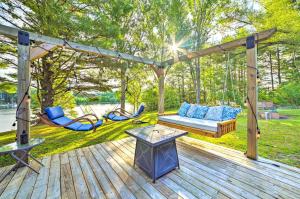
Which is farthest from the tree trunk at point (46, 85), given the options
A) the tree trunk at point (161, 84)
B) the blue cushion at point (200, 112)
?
Result: the blue cushion at point (200, 112)

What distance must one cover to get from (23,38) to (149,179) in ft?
9.78

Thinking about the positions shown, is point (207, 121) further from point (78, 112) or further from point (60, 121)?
point (78, 112)

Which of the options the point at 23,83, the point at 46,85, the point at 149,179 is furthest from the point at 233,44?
the point at 46,85

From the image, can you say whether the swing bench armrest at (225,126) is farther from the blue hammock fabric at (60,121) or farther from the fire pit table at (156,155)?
the blue hammock fabric at (60,121)

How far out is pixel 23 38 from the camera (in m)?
2.35

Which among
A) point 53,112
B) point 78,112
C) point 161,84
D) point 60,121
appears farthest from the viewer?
point 78,112

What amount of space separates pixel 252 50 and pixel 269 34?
0.98 feet

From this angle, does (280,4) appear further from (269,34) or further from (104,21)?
(104,21)

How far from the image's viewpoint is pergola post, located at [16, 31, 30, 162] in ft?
7.72

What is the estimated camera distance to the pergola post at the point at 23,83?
2354 mm

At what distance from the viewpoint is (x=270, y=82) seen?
477 inches

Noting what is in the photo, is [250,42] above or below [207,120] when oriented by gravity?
above

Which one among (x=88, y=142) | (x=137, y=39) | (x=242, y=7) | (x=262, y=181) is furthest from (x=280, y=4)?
(x=88, y=142)

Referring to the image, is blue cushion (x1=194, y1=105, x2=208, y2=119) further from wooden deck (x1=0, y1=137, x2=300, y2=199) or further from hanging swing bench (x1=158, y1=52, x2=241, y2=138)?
wooden deck (x1=0, y1=137, x2=300, y2=199)
